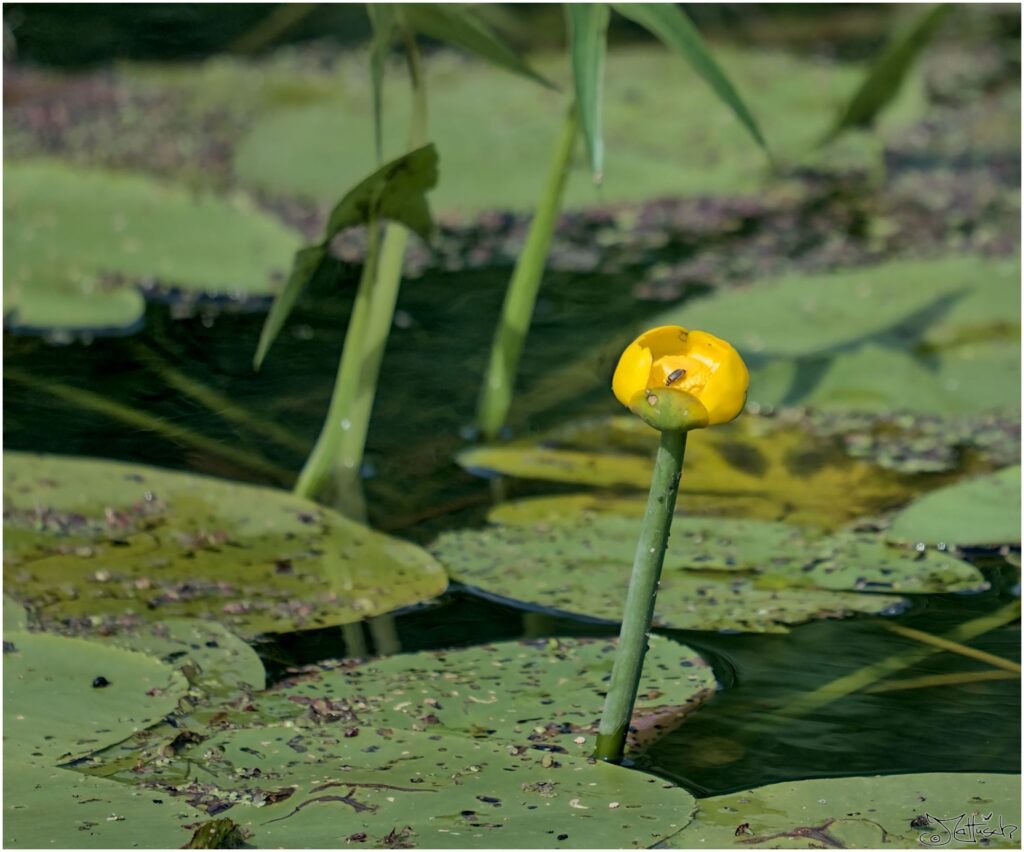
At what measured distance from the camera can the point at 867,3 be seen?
5660mm

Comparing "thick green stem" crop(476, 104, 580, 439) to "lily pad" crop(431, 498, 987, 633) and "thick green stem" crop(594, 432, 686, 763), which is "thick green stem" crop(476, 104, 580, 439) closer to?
"lily pad" crop(431, 498, 987, 633)

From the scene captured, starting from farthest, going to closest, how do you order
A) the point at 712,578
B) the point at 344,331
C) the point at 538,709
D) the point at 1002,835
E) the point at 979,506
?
the point at 344,331, the point at 979,506, the point at 712,578, the point at 538,709, the point at 1002,835

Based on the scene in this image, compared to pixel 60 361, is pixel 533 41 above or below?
above

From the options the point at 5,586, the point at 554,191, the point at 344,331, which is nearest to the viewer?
the point at 5,586

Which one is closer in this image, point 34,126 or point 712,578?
point 712,578

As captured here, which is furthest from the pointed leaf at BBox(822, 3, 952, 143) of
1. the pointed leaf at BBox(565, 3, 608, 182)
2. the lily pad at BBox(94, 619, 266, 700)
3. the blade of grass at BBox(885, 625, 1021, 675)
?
the lily pad at BBox(94, 619, 266, 700)

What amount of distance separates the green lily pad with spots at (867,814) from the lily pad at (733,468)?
2.41 ft

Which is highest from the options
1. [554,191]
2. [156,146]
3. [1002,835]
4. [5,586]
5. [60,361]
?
[156,146]

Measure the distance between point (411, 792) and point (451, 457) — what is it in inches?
41.8

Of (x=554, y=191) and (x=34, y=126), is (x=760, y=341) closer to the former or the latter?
(x=554, y=191)

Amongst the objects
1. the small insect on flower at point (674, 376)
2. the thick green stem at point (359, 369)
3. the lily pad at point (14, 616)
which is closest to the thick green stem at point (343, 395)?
the thick green stem at point (359, 369)

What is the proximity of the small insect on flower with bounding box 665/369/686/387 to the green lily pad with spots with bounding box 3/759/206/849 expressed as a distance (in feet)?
1.85

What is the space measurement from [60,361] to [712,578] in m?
1.35

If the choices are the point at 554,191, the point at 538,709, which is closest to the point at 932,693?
the point at 538,709
